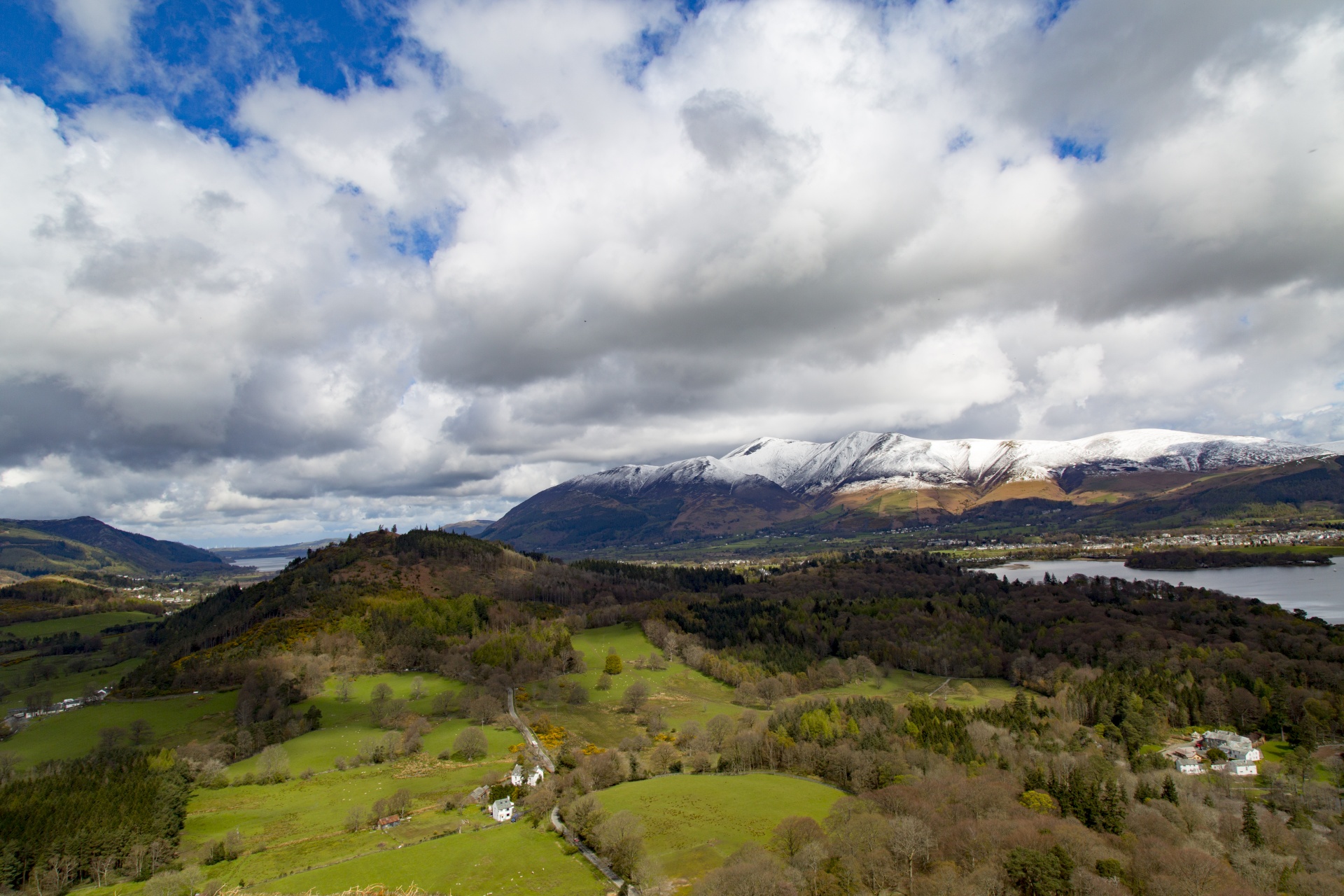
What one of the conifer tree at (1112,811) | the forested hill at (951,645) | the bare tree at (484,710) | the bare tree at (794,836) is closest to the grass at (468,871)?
the bare tree at (794,836)

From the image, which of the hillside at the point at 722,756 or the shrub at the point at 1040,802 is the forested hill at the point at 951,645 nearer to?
the hillside at the point at 722,756

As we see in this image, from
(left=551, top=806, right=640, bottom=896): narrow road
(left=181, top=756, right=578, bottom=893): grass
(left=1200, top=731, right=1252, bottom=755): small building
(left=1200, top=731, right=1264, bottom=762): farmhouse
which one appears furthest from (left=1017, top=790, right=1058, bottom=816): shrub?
(left=181, top=756, right=578, bottom=893): grass

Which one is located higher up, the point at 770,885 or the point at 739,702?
the point at 770,885

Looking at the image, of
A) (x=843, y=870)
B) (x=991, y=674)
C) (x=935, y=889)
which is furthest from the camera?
(x=991, y=674)

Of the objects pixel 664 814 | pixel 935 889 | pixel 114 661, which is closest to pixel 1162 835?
pixel 935 889

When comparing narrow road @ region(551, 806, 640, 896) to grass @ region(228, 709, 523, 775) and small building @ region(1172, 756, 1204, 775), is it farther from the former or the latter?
small building @ region(1172, 756, 1204, 775)

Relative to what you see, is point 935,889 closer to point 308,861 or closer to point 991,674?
point 308,861

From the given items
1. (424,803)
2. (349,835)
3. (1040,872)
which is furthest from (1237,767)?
(349,835)
